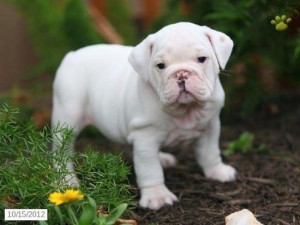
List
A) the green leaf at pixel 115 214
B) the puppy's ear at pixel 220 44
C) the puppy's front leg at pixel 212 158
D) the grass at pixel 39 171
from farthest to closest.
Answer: the puppy's front leg at pixel 212 158
the puppy's ear at pixel 220 44
the grass at pixel 39 171
the green leaf at pixel 115 214

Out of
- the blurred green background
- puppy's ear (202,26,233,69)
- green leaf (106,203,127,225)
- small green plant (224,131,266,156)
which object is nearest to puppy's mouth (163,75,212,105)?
puppy's ear (202,26,233,69)

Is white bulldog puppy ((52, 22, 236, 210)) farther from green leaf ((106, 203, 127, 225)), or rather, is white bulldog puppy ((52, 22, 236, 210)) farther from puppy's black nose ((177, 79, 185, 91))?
green leaf ((106, 203, 127, 225))

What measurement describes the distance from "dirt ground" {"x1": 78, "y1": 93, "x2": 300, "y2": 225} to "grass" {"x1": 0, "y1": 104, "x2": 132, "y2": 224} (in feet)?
1.20

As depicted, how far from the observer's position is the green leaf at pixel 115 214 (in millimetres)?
2414

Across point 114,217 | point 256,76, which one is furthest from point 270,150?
point 114,217

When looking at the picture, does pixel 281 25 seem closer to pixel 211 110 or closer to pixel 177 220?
pixel 211 110

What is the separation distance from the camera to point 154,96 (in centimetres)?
305

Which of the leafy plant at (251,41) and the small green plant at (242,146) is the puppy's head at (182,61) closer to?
the leafy plant at (251,41)

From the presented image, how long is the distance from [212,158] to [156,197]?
1.63ft

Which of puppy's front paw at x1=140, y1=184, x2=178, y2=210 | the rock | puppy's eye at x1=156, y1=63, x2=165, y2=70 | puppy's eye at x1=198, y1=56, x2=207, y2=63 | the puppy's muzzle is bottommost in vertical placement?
the rock

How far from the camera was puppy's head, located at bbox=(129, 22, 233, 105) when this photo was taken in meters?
2.80

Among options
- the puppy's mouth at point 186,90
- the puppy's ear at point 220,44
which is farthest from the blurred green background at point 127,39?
the puppy's mouth at point 186,90

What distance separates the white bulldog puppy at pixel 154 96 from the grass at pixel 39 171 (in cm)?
10

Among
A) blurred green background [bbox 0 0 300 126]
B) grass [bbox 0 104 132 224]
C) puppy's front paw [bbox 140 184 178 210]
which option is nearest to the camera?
grass [bbox 0 104 132 224]
